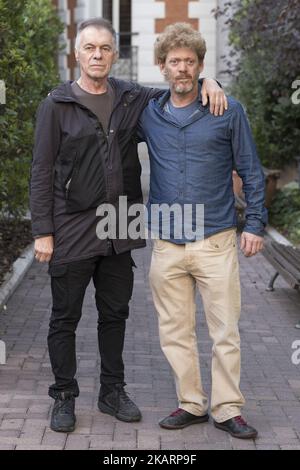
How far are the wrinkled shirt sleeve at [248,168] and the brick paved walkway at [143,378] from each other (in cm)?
120

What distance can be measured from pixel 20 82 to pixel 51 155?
5064 millimetres

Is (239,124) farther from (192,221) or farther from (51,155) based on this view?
(51,155)

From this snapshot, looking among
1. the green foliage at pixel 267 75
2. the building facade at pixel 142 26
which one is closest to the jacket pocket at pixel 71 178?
the green foliage at pixel 267 75

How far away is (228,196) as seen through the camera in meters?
5.09

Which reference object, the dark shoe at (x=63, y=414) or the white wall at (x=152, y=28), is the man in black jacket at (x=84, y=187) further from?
the white wall at (x=152, y=28)

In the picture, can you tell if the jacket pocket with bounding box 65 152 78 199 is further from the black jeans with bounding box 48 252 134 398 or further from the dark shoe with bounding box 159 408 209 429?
the dark shoe with bounding box 159 408 209 429

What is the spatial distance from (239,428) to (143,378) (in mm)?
1288

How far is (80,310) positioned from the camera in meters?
5.24

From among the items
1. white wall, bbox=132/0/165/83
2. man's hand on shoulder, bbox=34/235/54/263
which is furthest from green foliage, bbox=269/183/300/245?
man's hand on shoulder, bbox=34/235/54/263

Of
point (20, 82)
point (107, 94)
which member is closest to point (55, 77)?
point (20, 82)

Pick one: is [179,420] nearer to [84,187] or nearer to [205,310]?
[205,310]

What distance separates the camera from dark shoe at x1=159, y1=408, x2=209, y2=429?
17.1ft

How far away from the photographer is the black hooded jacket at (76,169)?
198 inches

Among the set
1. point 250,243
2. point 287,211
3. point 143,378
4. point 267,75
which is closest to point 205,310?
point 250,243
